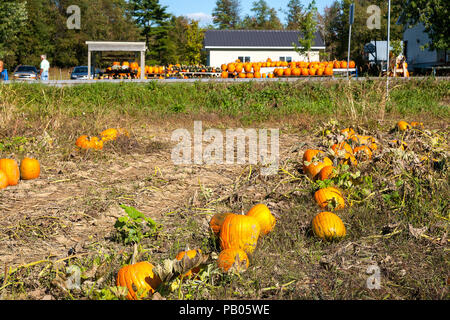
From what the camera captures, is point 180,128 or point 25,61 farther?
point 25,61

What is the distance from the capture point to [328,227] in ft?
9.68

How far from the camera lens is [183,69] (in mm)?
17547

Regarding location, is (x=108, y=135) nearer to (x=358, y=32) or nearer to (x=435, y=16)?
(x=435, y=16)

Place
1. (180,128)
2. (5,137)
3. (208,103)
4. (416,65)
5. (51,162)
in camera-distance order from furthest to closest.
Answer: (416,65) → (208,103) → (180,128) → (5,137) → (51,162)

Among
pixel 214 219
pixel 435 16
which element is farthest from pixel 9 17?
pixel 214 219

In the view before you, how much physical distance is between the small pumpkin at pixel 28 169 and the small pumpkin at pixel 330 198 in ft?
9.70

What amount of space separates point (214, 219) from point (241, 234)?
0.32m

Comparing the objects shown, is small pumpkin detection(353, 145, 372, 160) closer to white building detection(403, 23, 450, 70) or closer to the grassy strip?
the grassy strip

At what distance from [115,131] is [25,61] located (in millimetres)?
39027

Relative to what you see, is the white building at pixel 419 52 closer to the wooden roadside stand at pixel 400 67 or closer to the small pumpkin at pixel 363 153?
the wooden roadside stand at pixel 400 67

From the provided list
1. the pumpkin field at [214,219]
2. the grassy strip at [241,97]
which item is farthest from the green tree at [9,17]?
the pumpkin field at [214,219]

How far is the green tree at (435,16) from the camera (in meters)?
17.6
